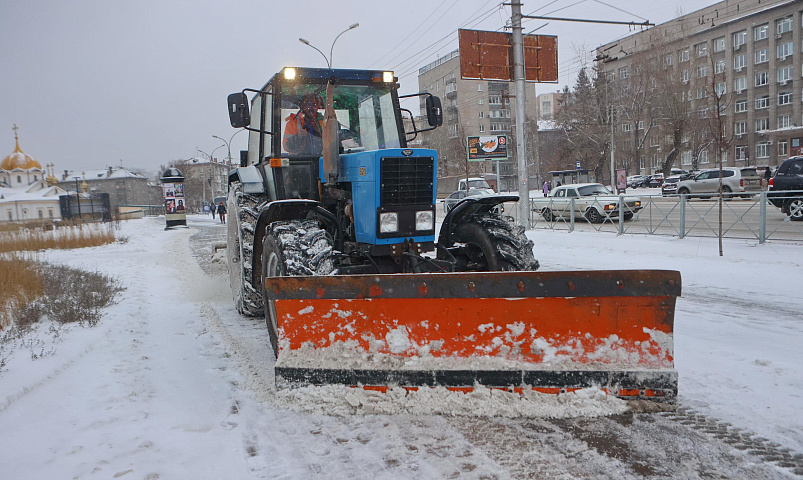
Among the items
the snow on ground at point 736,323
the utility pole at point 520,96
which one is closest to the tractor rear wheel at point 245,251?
→ the snow on ground at point 736,323

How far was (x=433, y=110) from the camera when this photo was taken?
5652 mm

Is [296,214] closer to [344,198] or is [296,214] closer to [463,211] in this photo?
[344,198]

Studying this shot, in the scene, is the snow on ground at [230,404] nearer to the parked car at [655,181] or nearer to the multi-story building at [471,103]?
the parked car at [655,181]

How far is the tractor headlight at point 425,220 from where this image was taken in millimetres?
4781

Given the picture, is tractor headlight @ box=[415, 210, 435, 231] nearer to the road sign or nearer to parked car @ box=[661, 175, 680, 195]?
the road sign

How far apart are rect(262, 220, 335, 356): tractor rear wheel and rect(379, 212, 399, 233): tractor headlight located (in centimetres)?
49

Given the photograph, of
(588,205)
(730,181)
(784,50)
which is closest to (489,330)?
(588,205)

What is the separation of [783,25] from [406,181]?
57.1 meters

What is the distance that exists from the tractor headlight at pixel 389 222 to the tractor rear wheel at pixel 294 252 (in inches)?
19.2

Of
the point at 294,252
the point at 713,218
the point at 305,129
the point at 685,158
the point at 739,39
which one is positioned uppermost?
the point at 739,39

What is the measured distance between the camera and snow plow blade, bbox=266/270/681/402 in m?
3.26

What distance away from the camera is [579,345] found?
10.8ft

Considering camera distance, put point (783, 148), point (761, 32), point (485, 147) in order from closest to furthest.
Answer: point (485, 147) → point (783, 148) → point (761, 32)

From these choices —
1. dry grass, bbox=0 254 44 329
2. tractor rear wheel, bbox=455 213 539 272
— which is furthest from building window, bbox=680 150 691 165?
dry grass, bbox=0 254 44 329
